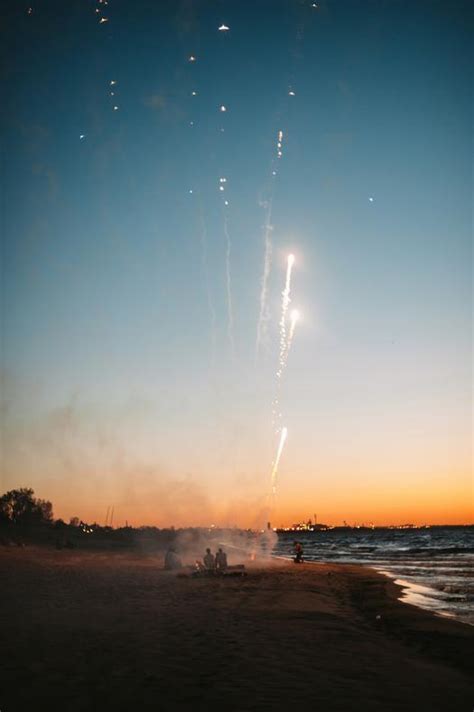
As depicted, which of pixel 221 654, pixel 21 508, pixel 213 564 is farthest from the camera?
pixel 21 508

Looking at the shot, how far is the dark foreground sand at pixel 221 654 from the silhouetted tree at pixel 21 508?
72.3 m

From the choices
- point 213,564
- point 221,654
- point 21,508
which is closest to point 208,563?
point 213,564

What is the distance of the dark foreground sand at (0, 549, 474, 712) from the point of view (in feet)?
21.4

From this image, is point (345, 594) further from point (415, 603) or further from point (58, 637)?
point (58, 637)

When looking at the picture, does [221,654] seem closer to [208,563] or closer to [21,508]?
[208,563]

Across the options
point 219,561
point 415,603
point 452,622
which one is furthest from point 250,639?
point 219,561

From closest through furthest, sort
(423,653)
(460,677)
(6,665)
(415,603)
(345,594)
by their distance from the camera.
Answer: (6,665) → (460,677) → (423,653) → (415,603) → (345,594)

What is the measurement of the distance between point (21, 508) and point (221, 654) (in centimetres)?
9059

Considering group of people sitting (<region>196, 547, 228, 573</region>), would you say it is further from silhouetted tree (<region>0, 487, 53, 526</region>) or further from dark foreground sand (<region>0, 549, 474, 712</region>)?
silhouetted tree (<region>0, 487, 53, 526</region>)

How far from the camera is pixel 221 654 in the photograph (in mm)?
8680

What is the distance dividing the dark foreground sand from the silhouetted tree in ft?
237

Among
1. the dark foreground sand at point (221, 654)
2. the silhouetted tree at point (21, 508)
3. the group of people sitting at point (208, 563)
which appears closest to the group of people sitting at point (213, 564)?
the group of people sitting at point (208, 563)

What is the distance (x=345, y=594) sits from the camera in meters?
21.0

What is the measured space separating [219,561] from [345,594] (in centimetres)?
753
